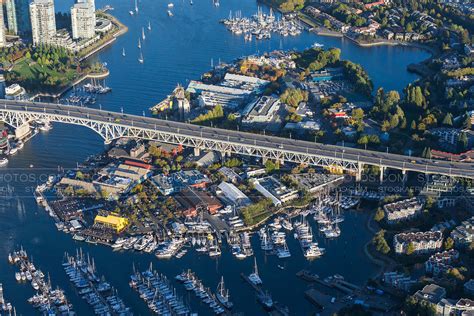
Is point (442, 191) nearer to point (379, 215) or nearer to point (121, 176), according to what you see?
point (379, 215)

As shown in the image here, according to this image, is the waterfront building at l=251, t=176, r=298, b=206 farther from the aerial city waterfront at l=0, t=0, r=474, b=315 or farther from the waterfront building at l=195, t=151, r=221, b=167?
the waterfront building at l=195, t=151, r=221, b=167

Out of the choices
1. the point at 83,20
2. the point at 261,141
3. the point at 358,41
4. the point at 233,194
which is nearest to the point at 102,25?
the point at 83,20

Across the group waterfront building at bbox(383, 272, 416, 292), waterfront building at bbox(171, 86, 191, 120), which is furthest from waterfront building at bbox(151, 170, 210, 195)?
waterfront building at bbox(383, 272, 416, 292)

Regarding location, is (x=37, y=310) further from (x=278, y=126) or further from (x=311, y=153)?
(x=278, y=126)

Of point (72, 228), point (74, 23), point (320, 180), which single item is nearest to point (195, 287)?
point (72, 228)

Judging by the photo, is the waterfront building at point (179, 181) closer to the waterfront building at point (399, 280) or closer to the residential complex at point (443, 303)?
the waterfront building at point (399, 280)

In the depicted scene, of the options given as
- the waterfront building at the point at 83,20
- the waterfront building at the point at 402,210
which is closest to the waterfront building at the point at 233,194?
the waterfront building at the point at 402,210
